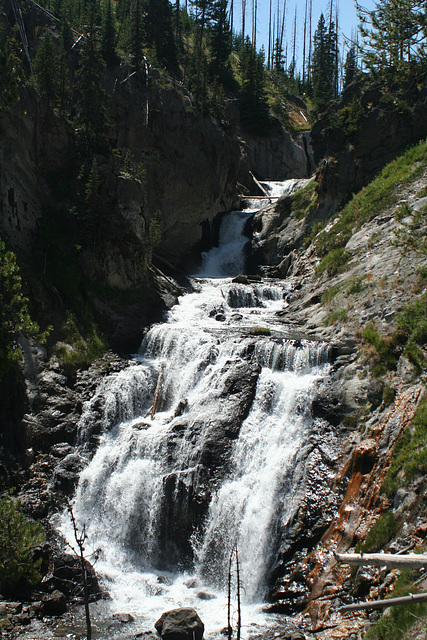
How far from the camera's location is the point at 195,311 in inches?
1159

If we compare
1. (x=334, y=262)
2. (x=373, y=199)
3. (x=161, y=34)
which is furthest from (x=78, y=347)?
(x=161, y=34)

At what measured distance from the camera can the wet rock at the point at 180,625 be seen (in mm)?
12602

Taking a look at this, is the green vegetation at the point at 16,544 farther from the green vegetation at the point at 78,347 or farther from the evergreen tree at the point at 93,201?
the evergreen tree at the point at 93,201

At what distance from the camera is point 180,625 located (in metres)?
12.8

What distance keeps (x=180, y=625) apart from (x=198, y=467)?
19.4 feet

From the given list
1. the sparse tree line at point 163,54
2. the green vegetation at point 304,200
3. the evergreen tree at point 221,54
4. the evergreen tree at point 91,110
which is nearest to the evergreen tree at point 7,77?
the sparse tree line at point 163,54

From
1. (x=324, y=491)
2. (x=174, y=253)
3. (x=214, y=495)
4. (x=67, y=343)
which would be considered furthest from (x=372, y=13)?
(x=174, y=253)

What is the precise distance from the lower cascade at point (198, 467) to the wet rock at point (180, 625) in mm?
530

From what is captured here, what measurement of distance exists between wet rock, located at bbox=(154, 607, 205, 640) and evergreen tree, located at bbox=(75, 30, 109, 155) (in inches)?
1013

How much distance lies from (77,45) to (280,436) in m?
38.4

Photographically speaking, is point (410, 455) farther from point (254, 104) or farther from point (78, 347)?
point (254, 104)

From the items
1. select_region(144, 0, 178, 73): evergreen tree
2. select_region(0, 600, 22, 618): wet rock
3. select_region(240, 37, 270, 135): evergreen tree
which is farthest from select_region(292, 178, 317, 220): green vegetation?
select_region(0, 600, 22, 618): wet rock

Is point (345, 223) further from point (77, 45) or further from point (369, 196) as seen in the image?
point (77, 45)

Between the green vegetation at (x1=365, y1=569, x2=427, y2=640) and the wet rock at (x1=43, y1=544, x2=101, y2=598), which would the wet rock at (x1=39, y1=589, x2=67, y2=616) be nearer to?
the wet rock at (x1=43, y1=544, x2=101, y2=598)
